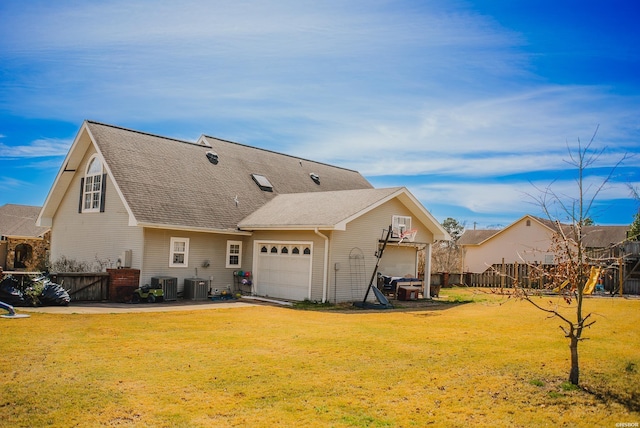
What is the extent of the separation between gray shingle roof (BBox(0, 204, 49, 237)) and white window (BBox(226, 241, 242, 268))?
22897mm

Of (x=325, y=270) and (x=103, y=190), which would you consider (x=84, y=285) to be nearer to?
(x=103, y=190)

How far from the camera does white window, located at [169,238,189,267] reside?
20.3 meters

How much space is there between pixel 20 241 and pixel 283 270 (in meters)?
26.7

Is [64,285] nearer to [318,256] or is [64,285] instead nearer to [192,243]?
[192,243]

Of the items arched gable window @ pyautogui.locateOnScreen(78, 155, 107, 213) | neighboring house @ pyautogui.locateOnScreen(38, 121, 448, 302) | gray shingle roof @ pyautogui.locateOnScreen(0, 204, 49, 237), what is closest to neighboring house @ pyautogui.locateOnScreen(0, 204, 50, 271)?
gray shingle roof @ pyautogui.locateOnScreen(0, 204, 49, 237)

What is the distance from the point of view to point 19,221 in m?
40.3

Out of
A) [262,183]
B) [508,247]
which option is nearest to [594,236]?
[508,247]

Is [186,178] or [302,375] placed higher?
[186,178]

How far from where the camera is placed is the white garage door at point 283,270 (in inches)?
805

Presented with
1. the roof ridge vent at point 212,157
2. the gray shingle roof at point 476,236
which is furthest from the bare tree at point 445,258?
the roof ridge vent at point 212,157

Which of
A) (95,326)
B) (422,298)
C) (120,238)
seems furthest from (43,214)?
(422,298)

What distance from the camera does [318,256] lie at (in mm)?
19969

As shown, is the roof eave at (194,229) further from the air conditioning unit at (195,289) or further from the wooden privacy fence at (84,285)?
the wooden privacy fence at (84,285)

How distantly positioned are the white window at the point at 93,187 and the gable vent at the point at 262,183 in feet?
25.9
